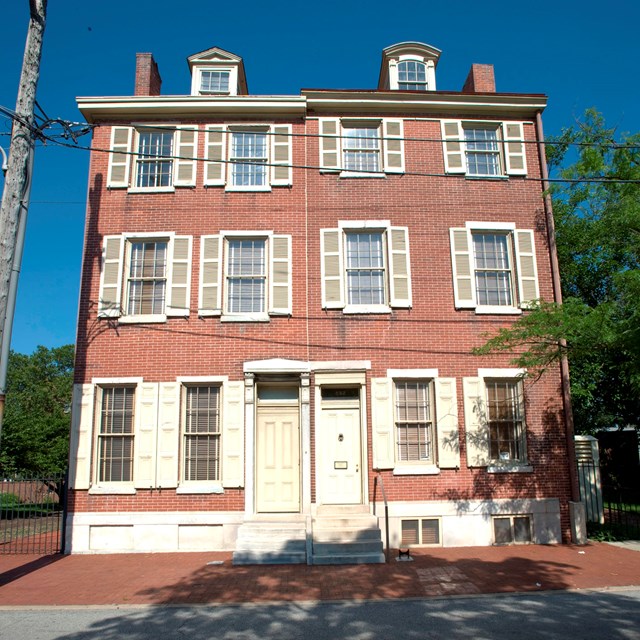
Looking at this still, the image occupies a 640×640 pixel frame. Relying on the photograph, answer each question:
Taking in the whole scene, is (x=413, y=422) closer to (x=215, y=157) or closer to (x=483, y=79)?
(x=215, y=157)

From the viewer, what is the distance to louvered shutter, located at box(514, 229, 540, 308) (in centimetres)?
1323

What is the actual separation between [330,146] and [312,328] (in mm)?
4457

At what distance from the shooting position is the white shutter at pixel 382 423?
1219 cm

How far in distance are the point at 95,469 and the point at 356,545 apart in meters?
5.72

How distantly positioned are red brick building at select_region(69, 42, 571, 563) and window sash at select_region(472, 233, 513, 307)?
54mm

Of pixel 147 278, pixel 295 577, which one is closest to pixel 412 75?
pixel 147 278

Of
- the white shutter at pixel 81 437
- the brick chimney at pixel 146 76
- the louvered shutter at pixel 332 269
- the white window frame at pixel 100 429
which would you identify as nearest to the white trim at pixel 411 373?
the louvered shutter at pixel 332 269

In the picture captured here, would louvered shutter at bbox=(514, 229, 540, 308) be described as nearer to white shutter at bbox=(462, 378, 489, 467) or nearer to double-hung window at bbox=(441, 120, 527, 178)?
double-hung window at bbox=(441, 120, 527, 178)

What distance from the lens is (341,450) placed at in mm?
12461

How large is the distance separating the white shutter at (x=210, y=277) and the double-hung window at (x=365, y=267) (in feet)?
7.70

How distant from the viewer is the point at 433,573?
9727 mm

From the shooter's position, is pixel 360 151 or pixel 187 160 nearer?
pixel 187 160

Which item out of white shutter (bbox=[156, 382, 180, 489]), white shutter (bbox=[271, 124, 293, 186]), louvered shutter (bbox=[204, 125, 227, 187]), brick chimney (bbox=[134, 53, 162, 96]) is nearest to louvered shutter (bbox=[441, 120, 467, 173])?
white shutter (bbox=[271, 124, 293, 186])

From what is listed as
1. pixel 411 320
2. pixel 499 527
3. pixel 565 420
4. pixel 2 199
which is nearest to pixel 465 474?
pixel 499 527
